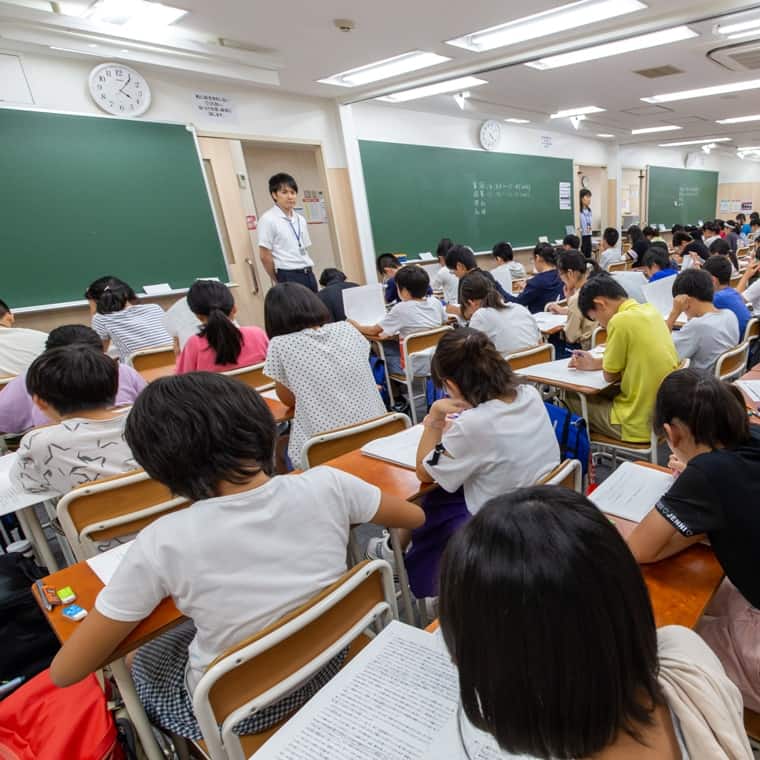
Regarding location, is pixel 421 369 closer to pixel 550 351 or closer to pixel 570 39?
pixel 550 351

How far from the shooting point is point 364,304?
432cm

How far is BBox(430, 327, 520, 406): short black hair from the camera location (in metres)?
1.45

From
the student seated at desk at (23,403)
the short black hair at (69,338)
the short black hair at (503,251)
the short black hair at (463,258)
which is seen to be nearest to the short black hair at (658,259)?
the short black hair at (503,251)

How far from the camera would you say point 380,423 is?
1870mm

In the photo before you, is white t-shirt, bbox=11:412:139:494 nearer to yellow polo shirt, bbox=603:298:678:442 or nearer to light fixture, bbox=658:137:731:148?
yellow polo shirt, bbox=603:298:678:442

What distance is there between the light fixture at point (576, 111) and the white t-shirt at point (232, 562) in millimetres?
8570

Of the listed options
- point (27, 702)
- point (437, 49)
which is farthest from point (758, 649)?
point (437, 49)

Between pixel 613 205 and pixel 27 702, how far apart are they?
13.1 meters

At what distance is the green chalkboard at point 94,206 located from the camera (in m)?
3.76

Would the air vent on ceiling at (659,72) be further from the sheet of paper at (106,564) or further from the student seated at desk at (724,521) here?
the sheet of paper at (106,564)

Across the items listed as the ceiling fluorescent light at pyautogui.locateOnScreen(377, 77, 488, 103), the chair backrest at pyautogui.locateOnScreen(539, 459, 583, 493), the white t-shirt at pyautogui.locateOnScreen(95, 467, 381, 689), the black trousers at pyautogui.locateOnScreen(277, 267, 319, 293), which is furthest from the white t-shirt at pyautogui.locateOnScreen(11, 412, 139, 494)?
the ceiling fluorescent light at pyautogui.locateOnScreen(377, 77, 488, 103)

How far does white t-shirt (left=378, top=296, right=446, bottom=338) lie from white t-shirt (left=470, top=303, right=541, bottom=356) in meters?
0.61

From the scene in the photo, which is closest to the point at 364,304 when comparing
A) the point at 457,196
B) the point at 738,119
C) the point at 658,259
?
the point at 658,259

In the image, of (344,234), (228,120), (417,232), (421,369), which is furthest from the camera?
(417,232)
